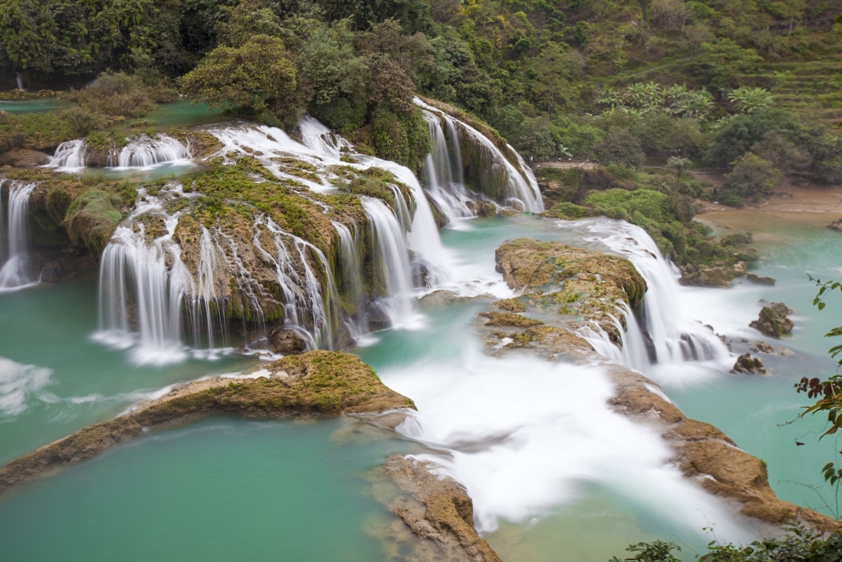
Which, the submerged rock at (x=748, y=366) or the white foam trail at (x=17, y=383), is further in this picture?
the submerged rock at (x=748, y=366)

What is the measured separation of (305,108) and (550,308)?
458 inches

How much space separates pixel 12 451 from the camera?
10.1 metres

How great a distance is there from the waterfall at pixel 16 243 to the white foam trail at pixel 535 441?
9.90 meters

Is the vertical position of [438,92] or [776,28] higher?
[776,28]

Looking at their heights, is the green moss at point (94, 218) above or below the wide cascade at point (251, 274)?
above

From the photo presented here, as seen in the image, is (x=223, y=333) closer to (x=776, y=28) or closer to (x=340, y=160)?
(x=340, y=160)

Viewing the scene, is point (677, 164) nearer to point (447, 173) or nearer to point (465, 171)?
point (465, 171)

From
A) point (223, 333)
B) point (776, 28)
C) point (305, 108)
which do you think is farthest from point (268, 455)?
point (776, 28)


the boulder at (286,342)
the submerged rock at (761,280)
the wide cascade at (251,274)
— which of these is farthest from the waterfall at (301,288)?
the submerged rock at (761,280)

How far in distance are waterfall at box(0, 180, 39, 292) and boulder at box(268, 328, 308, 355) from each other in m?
7.29

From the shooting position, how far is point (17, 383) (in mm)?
12148

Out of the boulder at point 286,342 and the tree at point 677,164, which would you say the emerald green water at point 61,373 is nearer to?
the boulder at point 286,342

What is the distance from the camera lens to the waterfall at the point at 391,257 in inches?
634

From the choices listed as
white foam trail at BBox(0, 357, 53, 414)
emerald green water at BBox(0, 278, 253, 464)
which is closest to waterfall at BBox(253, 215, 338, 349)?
emerald green water at BBox(0, 278, 253, 464)
